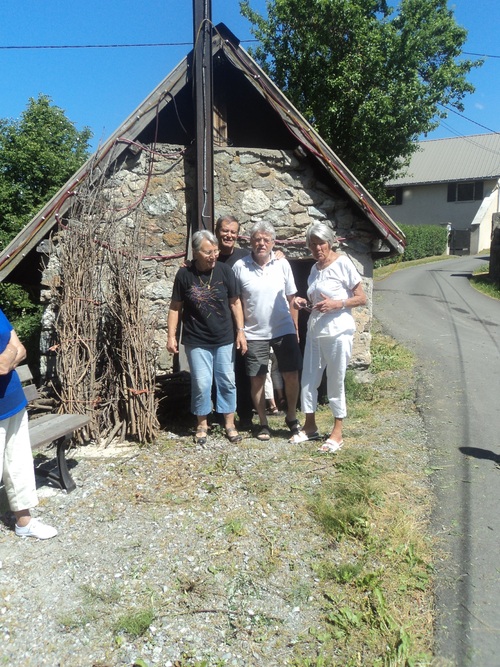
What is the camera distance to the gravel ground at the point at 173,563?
9.96ft

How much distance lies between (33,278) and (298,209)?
3.57 meters

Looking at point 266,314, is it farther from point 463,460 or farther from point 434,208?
point 434,208

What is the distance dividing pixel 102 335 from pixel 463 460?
3.40 m

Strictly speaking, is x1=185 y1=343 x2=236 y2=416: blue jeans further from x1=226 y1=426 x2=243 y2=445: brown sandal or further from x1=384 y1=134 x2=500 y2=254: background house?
x1=384 y1=134 x2=500 y2=254: background house

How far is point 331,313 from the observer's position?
499 centimetres

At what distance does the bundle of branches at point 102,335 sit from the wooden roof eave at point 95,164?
1.71ft

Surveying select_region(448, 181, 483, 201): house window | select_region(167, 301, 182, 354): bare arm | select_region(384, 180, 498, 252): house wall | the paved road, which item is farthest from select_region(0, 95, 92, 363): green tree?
select_region(448, 181, 483, 201): house window

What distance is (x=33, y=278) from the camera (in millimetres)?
7875

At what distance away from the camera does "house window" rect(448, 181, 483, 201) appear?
3533 centimetres

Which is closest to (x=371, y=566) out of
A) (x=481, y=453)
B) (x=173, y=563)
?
(x=173, y=563)

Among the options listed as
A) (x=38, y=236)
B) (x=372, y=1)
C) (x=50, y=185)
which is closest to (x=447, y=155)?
(x=372, y=1)

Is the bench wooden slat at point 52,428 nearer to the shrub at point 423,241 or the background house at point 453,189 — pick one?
the shrub at point 423,241

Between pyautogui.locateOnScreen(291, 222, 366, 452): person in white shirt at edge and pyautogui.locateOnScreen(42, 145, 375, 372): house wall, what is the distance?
73.4 inches

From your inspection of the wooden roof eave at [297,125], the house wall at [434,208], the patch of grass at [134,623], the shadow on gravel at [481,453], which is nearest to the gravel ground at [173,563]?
the patch of grass at [134,623]
